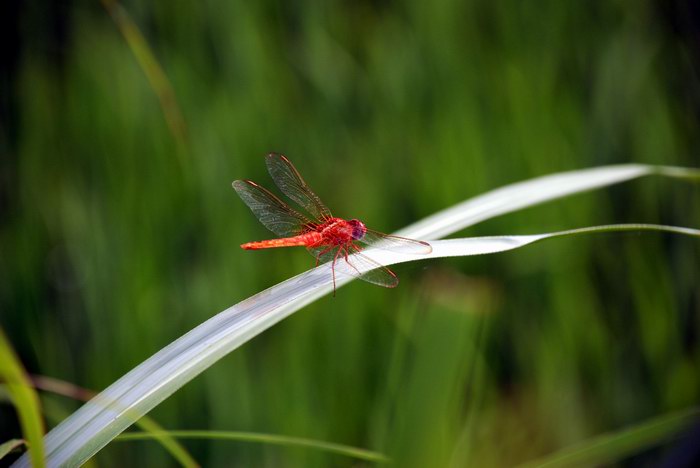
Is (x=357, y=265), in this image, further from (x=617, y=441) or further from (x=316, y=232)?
(x=617, y=441)

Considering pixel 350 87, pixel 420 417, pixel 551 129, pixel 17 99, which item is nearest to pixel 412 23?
pixel 350 87

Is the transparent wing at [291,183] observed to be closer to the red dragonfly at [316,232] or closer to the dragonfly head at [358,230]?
the red dragonfly at [316,232]

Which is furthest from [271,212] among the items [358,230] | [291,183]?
[358,230]

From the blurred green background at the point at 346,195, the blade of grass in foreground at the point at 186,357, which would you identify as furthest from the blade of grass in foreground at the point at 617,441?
the blade of grass in foreground at the point at 186,357

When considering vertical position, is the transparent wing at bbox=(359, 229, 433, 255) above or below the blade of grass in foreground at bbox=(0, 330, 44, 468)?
above

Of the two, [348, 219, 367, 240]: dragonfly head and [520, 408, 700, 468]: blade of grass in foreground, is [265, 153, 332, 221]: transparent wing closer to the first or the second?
[348, 219, 367, 240]: dragonfly head

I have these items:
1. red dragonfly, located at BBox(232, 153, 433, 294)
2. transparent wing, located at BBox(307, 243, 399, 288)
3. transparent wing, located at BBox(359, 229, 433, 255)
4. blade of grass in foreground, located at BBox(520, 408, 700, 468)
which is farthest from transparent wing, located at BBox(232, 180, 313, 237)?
blade of grass in foreground, located at BBox(520, 408, 700, 468)
